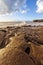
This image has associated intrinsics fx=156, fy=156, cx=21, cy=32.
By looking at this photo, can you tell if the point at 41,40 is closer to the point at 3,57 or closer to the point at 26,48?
the point at 26,48

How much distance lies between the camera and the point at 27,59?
14.0ft

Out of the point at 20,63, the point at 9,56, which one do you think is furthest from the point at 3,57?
the point at 20,63

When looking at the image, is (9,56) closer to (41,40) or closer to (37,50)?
(37,50)

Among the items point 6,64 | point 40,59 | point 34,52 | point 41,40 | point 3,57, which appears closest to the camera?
point 6,64

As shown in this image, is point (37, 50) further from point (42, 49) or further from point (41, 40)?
point (41, 40)

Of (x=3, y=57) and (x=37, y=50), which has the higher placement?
(x=3, y=57)

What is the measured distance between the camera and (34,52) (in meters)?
5.32

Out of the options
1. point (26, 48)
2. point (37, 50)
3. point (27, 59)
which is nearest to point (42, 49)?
point (37, 50)

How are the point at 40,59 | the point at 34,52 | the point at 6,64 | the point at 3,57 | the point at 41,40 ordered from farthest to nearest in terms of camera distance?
the point at 41,40, the point at 34,52, the point at 40,59, the point at 3,57, the point at 6,64

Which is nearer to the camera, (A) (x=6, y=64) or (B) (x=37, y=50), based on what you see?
(A) (x=6, y=64)

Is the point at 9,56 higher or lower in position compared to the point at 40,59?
higher

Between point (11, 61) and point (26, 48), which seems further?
point (26, 48)

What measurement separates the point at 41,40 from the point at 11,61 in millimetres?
3892

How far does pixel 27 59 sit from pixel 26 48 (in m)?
1.19
